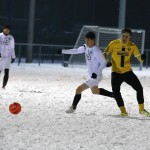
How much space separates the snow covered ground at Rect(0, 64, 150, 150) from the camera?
7.64 metres

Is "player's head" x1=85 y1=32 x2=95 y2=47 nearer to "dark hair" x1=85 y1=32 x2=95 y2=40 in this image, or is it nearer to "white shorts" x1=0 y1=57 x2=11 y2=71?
"dark hair" x1=85 y1=32 x2=95 y2=40

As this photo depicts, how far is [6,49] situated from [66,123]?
20.5 feet

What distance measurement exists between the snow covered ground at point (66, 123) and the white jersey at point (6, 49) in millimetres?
617

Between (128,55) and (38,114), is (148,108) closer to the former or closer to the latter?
(128,55)

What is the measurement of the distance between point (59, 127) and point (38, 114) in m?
1.54

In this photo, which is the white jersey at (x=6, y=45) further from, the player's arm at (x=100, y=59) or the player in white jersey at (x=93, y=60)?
the player's arm at (x=100, y=59)

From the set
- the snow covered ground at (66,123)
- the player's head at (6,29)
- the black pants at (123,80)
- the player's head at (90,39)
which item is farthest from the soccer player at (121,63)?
the player's head at (6,29)

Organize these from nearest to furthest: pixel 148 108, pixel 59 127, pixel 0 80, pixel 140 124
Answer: pixel 59 127, pixel 140 124, pixel 148 108, pixel 0 80

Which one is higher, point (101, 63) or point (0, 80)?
point (101, 63)

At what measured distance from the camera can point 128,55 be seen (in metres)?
10.7

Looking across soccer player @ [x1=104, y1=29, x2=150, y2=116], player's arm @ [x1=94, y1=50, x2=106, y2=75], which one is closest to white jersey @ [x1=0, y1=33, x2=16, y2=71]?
soccer player @ [x1=104, y1=29, x2=150, y2=116]

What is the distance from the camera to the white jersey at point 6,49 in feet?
50.2

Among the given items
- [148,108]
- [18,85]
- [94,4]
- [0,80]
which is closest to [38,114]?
[148,108]

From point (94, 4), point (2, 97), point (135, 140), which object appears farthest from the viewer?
point (94, 4)
